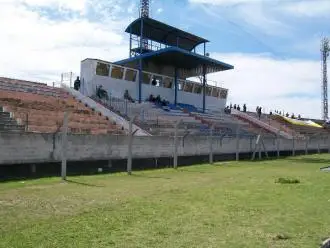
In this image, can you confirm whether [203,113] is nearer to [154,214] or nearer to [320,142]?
[320,142]

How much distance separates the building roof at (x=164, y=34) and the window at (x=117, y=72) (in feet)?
19.1

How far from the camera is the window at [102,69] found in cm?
4354

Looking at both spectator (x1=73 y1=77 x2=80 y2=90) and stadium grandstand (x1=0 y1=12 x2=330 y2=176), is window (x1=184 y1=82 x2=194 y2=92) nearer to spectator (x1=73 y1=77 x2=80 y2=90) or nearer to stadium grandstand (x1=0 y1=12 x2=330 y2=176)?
stadium grandstand (x1=0 y1=12 x2=330 y2=176)

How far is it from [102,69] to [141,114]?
8.87 m

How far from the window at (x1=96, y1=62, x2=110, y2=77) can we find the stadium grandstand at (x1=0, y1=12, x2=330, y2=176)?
87 mm

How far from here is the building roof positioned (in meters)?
49.9

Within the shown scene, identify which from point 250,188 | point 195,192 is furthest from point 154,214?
point 250,188

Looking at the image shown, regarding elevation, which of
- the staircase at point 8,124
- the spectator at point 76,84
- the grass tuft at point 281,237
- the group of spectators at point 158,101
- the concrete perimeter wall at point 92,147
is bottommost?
the grass tuft at point 281,237

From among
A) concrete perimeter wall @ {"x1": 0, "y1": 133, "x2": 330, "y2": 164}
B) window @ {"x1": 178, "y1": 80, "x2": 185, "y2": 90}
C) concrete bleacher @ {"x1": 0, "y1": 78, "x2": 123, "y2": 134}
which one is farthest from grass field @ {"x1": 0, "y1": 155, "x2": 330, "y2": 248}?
window @ {"x1": 178, "y1": 80, "x2": 185, "y2": 90}

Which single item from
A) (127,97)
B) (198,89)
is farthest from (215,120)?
(127,97)

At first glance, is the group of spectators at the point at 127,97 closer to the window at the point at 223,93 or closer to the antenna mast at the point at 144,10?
the antenna mast at the point at 144,10

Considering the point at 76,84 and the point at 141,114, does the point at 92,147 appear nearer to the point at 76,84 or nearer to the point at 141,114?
the point at 141,114

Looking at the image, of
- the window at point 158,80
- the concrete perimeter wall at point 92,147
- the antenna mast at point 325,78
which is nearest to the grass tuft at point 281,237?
the concrete perimeter wall at point 92,147

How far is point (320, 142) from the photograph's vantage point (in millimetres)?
54781
